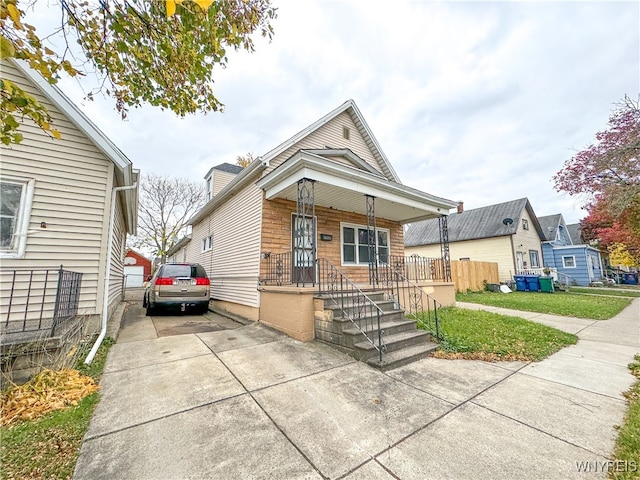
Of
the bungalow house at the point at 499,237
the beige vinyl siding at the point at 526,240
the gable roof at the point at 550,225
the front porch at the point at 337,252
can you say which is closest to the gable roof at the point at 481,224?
the bungalow house at the point at 499,237

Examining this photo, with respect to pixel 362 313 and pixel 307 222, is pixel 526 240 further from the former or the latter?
pixel 362 313

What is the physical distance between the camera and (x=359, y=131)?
426 inches

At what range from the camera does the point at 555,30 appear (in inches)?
229

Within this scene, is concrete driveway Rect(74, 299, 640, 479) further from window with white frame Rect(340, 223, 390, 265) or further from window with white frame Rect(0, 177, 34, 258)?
window with white frame Rect(340, 223, 390, 265)

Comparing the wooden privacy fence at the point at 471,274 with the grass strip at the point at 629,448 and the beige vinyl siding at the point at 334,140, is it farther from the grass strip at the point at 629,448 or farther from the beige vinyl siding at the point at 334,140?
the grass strip at the point at 629,448

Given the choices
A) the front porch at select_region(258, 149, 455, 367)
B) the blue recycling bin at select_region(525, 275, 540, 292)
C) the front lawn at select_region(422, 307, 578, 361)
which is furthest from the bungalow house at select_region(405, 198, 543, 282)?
the front lawn at select_region(422, 307, 578, 361)

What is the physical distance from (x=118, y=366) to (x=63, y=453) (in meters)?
2.03

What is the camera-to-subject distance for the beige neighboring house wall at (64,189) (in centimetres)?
434

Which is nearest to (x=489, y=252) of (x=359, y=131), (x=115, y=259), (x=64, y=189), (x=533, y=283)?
(x=533, y=283)

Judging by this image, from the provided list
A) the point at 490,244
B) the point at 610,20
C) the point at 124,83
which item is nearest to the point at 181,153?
the point at 124,83

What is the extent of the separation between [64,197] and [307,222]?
5.21 m

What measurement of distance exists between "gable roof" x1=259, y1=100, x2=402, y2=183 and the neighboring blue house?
57.7 ft

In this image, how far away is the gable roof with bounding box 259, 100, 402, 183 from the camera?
8.01 meters

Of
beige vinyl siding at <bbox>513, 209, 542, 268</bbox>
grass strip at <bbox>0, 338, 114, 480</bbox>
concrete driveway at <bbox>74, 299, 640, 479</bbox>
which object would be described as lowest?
concrete driveway at <bbox>74, 299, 640, 479</bbox>
